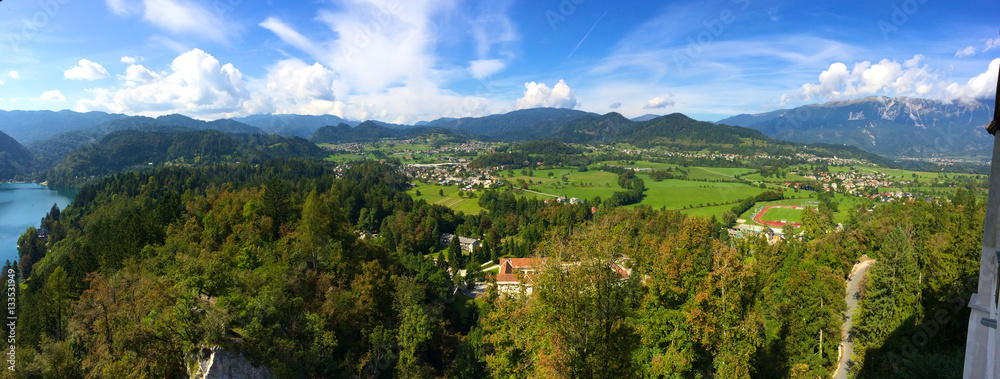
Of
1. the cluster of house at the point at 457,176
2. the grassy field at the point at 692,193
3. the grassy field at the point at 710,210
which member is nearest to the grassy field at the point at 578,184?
the cluster of house at the point at 457,176

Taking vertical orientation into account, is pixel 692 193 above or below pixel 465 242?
above

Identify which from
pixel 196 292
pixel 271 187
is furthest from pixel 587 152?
pixel 196 292

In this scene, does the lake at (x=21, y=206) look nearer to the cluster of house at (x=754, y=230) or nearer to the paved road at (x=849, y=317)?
Answer: the paved road at (x=849, y=317)

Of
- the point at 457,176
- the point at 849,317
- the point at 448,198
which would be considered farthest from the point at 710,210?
the point at 457,176

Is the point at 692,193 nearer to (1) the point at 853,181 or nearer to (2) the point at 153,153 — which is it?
(1) the point at 853,181

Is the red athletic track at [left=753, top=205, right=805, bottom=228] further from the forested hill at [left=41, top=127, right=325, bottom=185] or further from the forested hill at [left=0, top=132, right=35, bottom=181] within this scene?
the forested hill at [left=0, top=132, right=35, bottom=181]

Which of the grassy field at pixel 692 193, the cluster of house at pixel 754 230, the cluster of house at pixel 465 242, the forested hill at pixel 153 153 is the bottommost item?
the cluster of house at pixel 465 242
